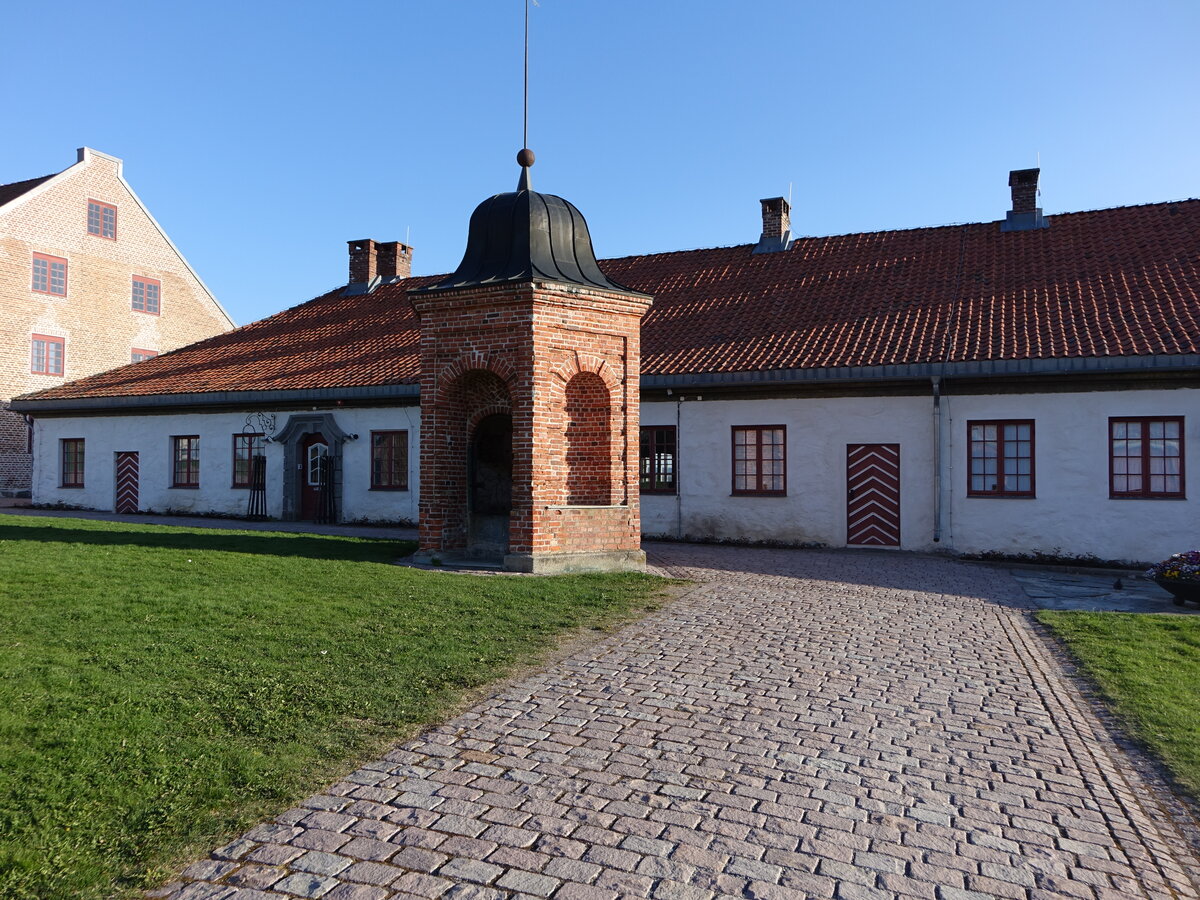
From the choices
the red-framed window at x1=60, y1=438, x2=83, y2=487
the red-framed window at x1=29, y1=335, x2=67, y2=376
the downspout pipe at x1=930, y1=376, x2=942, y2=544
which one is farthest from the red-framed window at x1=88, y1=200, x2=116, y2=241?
the downspout pipe at x1=930, y1=376, x2=942, y2=544

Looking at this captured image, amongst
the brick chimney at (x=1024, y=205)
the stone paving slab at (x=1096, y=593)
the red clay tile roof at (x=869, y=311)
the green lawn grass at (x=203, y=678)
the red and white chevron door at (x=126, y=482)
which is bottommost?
the stone paving slab at (x=1096, y=593)

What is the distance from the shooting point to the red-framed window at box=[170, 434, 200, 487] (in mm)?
21188

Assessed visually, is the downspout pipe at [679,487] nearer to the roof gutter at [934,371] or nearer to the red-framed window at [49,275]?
the roof gutter at [934,371]

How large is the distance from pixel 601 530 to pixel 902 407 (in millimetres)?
6387

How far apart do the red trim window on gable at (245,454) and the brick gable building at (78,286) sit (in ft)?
37.5

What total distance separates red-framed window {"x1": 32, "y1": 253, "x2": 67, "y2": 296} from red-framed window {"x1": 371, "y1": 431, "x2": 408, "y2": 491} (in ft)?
54.6

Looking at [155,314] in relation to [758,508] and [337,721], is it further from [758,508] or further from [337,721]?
[337,721]

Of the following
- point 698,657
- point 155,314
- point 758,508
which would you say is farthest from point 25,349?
point 698,657

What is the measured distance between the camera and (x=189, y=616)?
7.67 metres

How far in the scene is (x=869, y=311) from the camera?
17.1 metres

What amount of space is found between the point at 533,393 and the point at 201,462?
12.9 m

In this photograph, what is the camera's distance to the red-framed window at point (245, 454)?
20.3m

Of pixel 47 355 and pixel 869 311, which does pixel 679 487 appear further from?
pixel 47 355

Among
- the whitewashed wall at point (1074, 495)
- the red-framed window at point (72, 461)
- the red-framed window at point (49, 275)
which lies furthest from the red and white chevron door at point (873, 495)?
the red-framed window at point (49, 275)
